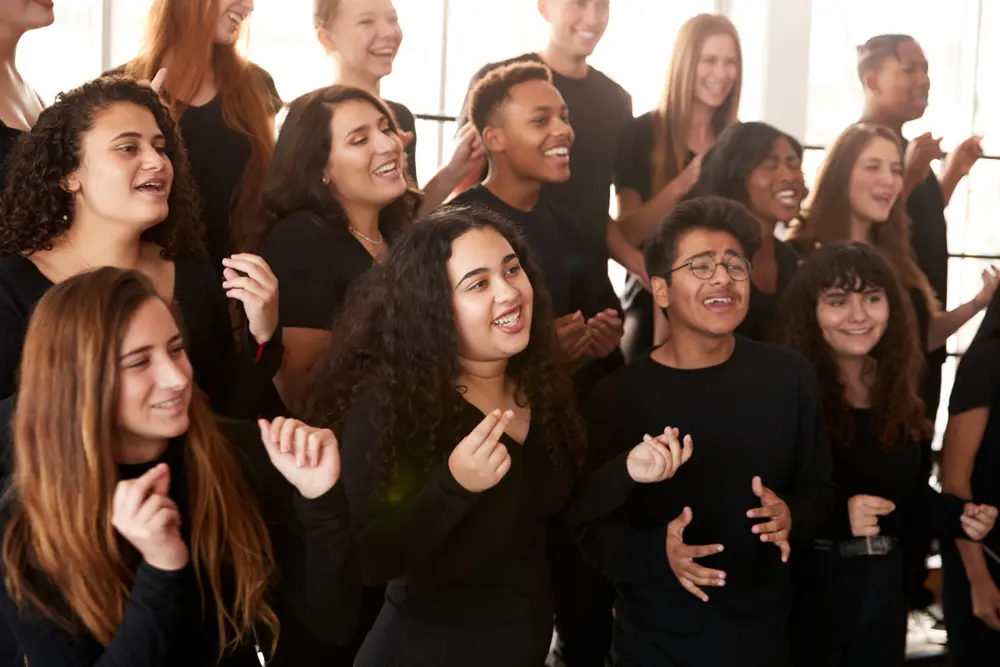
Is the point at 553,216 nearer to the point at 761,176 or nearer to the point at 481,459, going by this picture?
the point at 761,176

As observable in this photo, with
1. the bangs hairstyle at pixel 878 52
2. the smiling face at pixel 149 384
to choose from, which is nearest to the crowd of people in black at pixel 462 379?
the smiling face at pixel 149 384

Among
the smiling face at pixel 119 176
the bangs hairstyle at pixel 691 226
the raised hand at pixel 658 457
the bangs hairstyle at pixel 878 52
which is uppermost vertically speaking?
the bangs hairstyle at pixel 878 52

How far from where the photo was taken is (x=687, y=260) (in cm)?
280

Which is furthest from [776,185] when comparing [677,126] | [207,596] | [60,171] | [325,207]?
[207,596]

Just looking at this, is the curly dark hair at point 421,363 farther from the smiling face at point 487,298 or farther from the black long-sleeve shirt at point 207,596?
the black long-sleeve shirt at point 207,596

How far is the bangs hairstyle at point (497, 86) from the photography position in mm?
3549

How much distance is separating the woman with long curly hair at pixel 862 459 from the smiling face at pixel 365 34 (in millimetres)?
1339

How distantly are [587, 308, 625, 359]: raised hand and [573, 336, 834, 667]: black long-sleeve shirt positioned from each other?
1.31 feet

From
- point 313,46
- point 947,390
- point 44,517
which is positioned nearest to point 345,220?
point 44,517

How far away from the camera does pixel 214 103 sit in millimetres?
3191

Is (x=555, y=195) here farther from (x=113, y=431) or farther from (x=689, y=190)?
(x=113, y=431)

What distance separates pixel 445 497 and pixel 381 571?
164mm

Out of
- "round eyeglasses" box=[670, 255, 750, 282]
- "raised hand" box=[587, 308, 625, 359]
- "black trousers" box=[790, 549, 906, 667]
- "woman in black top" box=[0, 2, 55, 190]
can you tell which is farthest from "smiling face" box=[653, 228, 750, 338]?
"woman in black top" box=[0, 2, 55, 190]

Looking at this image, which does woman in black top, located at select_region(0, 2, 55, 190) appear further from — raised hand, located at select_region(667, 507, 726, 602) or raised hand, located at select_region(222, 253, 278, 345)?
raised hand, located at select_region(667, 507, 726, 602)
